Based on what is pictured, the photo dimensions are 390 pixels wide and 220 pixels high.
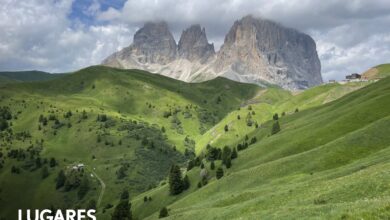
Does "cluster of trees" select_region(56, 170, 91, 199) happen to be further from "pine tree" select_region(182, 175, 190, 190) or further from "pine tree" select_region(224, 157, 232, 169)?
"pine tree" select_region(224, 157, 232, 169)

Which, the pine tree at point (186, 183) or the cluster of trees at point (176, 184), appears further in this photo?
the pine tree at point (186, 183)

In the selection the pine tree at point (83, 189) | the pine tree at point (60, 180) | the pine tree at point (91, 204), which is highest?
the pine tree at point (60, 180)

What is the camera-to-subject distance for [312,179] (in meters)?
57.1

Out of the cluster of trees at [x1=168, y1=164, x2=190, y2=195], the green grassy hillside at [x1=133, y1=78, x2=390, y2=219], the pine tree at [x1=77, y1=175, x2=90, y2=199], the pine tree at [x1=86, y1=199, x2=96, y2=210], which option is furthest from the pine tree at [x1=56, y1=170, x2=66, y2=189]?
the cluster of trees at [x1=168, y1=164, x2=190, y2=195]

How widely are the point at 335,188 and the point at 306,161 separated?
37.1 m

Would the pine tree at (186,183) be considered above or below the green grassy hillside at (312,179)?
below

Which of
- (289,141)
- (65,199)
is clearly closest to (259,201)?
(289,141)

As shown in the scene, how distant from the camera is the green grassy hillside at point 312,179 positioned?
3378cm

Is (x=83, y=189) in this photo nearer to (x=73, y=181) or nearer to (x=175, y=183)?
(x=73, y=181)

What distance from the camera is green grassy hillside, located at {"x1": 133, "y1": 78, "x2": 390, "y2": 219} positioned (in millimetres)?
33781

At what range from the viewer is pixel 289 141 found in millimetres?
106500

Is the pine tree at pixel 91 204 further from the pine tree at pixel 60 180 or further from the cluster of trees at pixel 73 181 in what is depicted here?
the pine tree at pixel 60 180

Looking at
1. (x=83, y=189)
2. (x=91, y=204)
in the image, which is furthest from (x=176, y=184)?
(x=83, y=189)

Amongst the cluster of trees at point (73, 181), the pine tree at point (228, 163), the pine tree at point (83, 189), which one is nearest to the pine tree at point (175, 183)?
the pine tree at point (228, 163)
